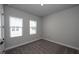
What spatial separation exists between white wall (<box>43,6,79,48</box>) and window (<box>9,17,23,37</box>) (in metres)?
2.48

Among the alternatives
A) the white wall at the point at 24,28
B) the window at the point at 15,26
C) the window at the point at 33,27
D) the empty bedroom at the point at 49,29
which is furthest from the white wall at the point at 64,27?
the window at the point at 15,26

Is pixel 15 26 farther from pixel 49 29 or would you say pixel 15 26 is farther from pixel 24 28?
pixel 49 29

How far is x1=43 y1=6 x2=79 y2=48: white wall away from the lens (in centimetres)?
282

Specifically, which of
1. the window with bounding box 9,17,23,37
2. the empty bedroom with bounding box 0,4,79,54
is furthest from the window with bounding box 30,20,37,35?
the window with bounding box 9,17,23,37

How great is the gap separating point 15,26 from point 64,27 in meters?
3.24

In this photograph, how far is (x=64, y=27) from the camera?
11.1 feet

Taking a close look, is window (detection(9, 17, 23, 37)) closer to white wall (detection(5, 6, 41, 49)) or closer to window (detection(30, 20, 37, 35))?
white wall (detection(5, 6, 41, 49))

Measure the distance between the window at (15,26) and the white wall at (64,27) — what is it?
2.48 meters

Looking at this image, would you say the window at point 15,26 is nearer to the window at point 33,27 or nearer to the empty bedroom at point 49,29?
the empty bedroom at point 49,29

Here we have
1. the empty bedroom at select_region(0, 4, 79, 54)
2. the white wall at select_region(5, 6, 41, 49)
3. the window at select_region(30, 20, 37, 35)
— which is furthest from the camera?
the window at select_region(30, 20, 37, 35)

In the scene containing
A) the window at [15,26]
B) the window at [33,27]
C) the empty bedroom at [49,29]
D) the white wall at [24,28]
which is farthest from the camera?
the window at [33,27]

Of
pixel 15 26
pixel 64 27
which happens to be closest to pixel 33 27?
pixel 15 26

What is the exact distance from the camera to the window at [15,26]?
2968mm

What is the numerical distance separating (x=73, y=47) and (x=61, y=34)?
1.05 m
